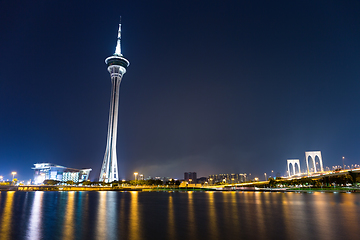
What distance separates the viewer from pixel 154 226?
1244 centimetres

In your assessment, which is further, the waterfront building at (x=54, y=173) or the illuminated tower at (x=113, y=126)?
the waterfront building at (x=54, y=173)

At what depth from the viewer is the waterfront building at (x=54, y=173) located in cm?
16050

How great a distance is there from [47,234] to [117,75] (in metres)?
115

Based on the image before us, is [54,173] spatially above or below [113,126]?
below

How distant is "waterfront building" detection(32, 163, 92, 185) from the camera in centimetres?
16050

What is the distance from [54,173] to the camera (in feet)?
532

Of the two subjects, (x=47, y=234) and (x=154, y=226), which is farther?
(x=154, y=226)

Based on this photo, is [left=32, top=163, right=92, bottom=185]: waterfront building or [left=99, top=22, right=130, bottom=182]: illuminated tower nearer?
[left=99, top=22, right=130, bottom=182]: illuminated tower

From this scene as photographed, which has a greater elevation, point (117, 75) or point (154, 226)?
point (117, 75)

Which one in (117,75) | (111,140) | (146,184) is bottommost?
(146,184)

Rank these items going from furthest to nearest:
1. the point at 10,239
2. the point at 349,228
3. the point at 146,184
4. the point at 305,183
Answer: the point at 146,184 → the point at 305,183 → the point at 349,228 → the point at 10,239

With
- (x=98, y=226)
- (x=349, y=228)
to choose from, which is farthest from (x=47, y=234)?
(x=349, y=228)

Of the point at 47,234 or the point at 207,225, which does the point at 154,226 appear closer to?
the point at 207,225

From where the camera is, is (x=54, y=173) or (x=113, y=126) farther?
(x=54, y=173)
